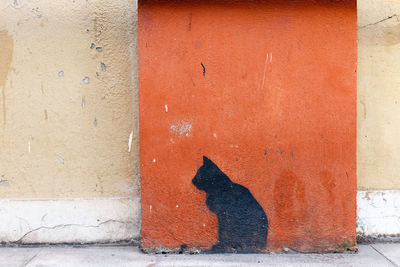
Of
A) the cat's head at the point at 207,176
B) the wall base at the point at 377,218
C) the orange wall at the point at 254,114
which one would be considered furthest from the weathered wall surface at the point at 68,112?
the wall base at the point at 377,218

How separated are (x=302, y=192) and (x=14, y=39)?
2860 mm

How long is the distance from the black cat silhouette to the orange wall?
59mm

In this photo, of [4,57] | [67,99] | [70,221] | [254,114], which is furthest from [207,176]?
[4,57]

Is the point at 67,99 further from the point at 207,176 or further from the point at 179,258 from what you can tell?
the point at 179,258

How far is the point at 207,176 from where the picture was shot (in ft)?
8.93

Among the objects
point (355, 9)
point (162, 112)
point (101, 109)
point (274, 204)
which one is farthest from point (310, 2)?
point (101, 109)

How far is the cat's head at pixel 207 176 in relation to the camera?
2.71 m

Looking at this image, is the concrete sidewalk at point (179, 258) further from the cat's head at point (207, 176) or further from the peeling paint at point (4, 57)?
the peeling paint at point (4, 57)

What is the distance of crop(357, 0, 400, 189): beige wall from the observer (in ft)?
9.86

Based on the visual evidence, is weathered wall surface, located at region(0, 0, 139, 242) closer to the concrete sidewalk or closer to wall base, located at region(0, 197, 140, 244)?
wall base, located at region(0, 197, 140, 244)

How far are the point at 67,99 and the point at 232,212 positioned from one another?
1.78 metres

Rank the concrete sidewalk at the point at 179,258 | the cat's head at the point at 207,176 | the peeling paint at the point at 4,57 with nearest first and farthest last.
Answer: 1. the concrete sidewalk at the point at 179,258
2. the cat's head at the point at 207,176
3. the peeling paint at the point at 4,57

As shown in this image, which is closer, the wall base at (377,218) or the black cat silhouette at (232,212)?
the black cat silhouette at (232,212)

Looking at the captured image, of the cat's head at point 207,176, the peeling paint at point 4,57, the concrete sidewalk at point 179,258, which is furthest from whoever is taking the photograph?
the peeling paint at point 4,57
